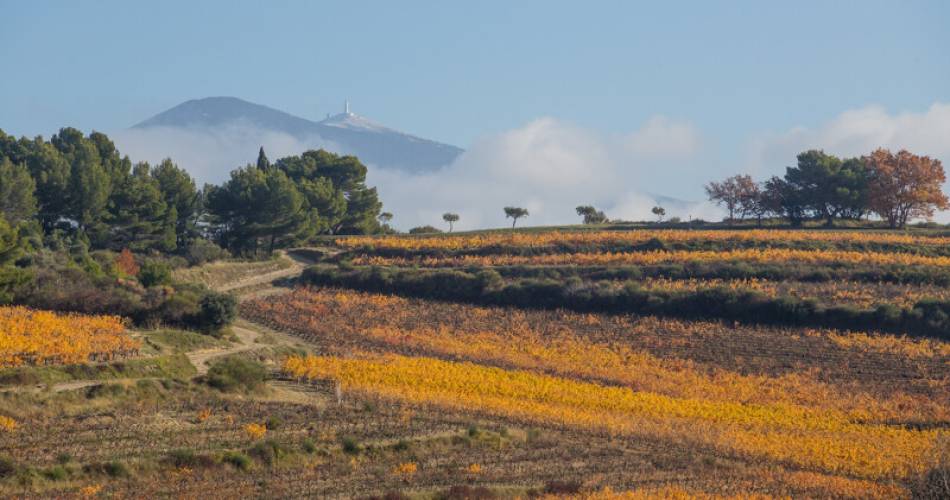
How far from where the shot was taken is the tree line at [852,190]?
9244 centimetres

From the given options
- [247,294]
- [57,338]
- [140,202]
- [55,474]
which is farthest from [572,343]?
[140,202]

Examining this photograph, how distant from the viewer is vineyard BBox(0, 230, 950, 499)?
91.7ft

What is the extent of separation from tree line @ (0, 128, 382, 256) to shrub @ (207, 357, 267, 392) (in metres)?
28.5

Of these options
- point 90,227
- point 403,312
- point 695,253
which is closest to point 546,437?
point 403,312

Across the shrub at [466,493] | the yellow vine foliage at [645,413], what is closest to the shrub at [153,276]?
the yellow vine foliage at [645,413]

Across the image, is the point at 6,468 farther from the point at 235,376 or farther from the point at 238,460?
the point at 235,376

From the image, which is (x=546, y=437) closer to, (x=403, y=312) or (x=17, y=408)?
(x=17, y=408)

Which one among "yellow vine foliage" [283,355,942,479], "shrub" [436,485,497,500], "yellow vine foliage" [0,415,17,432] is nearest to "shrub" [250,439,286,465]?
"shrub" [436,485,497,500]

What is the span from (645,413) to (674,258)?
34873mm

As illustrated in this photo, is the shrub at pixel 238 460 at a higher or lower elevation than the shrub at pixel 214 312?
lower

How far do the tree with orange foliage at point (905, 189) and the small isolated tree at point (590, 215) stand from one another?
29816mm

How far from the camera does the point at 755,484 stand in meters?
28.5

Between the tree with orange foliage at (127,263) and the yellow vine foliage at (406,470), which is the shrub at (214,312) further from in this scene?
the yellow vine foliage at (406,470)

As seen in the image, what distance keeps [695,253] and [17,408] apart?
51.6 metres
